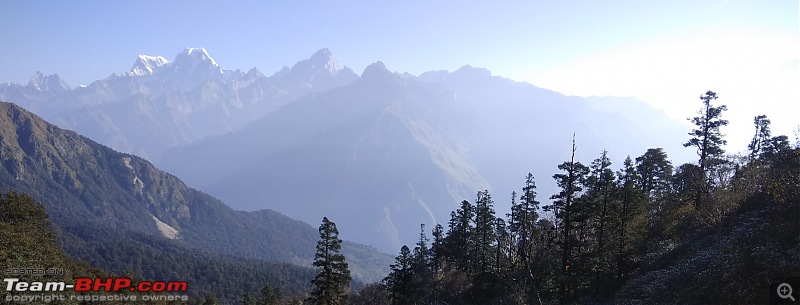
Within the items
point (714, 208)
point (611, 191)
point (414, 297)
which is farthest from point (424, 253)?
point (714, 208)

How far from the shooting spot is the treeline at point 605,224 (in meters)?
29.7

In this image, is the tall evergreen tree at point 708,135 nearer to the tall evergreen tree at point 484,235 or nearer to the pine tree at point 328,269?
the tall evergreen tree at point 484,235

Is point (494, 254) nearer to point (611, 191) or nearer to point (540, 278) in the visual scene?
point (540, 278)

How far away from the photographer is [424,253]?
66.8 meters

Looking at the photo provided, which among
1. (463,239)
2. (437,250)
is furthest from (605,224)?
(437,250)

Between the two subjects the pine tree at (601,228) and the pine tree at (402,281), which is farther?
the pine tree at (402,281)

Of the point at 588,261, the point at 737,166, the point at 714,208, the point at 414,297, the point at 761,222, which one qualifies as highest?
the point at 737,166

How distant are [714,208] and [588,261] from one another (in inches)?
501

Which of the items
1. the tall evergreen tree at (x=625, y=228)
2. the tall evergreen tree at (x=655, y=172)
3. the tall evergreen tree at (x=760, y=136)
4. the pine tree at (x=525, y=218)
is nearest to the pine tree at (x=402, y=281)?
the pine tree at (x=525, y=218)

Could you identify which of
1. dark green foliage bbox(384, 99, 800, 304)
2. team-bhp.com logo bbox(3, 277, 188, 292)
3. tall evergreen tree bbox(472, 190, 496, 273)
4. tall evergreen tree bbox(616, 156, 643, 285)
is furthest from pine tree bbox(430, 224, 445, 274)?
team-bhp.com logo bbox(3, 277, 188, 292)

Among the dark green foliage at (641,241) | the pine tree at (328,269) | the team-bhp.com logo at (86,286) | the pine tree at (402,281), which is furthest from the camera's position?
the pine tree at (402,281)

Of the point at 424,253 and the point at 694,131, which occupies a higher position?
the point at 694,131

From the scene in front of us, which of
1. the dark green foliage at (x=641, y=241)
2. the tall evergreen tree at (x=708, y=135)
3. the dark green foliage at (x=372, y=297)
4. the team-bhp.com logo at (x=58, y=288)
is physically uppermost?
the tall evergreen tree at (x=708, y=135)

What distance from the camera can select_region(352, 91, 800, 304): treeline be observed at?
2967 centimetres
